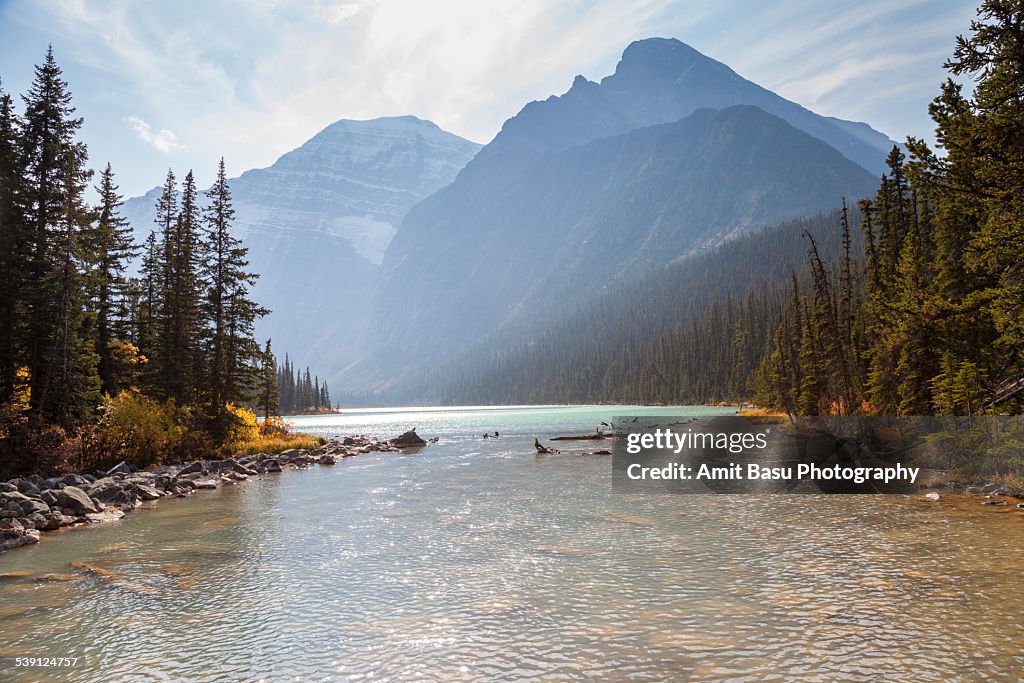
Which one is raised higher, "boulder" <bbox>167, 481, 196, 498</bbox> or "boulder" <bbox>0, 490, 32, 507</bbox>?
"boulder" <bbox>0, 490, 32, 507</bbox>

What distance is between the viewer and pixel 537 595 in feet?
36.2

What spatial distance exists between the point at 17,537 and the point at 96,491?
6.71 meters

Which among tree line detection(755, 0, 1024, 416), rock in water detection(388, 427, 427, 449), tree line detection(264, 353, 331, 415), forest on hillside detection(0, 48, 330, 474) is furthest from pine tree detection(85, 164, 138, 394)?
tree line detection(264, 353, 331, 415)

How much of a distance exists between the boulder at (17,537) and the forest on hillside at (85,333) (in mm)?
9473

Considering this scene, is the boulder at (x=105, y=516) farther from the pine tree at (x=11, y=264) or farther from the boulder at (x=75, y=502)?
the pine tree at (x=11, y=264)

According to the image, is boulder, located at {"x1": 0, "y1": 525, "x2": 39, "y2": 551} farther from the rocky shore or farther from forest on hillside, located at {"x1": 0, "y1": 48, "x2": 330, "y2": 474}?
forest on hillside, located at {"x1": 0, "y1": 48, "x2": 330, "y2": 474}

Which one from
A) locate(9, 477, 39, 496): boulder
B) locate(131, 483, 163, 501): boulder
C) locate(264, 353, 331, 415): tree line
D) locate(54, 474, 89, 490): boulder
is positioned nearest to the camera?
locate(9, 477, 39, 496): boulder

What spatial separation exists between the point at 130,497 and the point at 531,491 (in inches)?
628

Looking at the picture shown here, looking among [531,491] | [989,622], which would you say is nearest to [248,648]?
[989,622]

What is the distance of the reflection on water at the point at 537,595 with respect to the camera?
26.4ft

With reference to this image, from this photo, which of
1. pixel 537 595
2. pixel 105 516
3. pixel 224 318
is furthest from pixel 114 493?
pixel 537 595

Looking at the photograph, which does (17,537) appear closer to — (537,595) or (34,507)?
(34,507)

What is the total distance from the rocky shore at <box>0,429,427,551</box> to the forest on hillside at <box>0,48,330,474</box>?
206cm

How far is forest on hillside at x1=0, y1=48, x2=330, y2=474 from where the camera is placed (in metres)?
25.2
